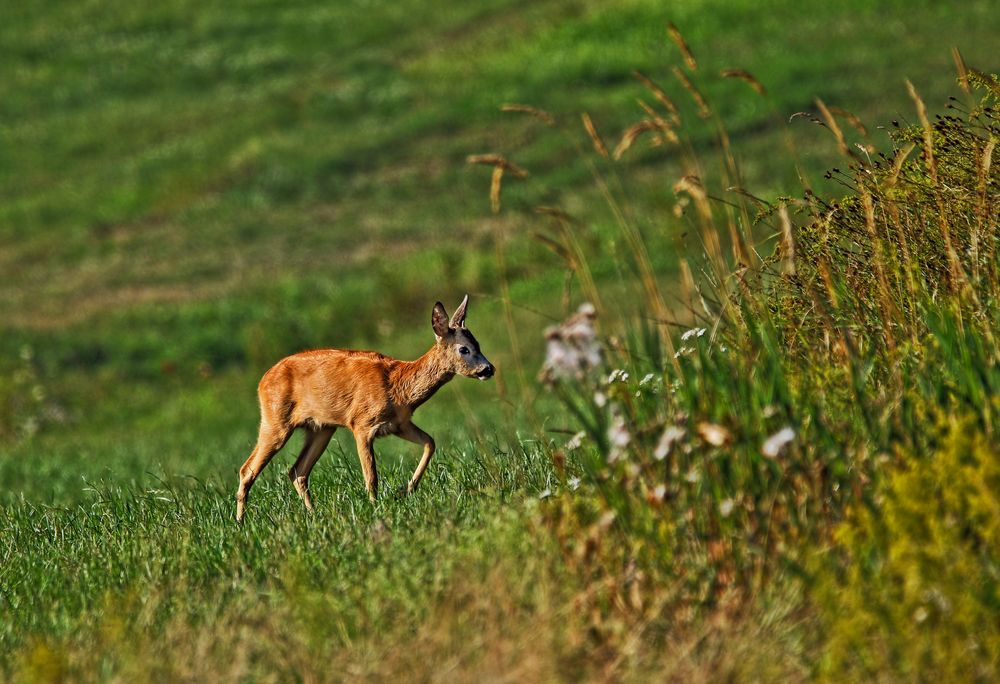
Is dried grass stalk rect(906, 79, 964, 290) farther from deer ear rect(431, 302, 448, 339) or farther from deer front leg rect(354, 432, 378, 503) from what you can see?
deer front leg rect(354, 432, 378, 503)

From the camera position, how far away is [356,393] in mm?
8617

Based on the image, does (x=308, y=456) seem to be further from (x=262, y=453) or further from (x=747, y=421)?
(x=747, y=421)

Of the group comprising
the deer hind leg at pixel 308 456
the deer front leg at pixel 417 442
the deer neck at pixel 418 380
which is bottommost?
the deer hind leg at pixel 308 456

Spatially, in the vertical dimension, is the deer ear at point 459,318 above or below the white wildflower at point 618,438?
below

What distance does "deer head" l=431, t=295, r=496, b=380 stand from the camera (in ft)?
27.2

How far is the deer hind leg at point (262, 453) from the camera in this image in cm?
869

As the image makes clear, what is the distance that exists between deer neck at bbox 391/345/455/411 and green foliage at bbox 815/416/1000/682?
12.4ft

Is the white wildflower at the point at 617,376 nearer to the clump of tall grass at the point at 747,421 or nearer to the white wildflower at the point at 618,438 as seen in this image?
the clump of tall grass at the point at 747,421

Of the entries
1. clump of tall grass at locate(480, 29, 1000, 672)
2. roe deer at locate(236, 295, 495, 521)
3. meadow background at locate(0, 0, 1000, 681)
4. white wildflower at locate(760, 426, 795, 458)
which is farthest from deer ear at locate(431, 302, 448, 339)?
white wildflower at locate(760, 426, 795, 458)

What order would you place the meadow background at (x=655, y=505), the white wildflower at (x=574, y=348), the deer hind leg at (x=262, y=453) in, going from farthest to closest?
the deer hind leg at (x=262, y=453), the white wildflower at (x=574, y=348), the meadow background at (x=655, y=505)

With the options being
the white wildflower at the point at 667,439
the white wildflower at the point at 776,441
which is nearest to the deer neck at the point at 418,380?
the white wildflower at the point at 667,439

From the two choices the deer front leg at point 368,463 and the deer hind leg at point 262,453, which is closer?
the deer front leg at point 368,463

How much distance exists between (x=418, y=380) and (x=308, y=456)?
2.81 ft

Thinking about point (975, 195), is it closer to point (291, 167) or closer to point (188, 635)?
point (188, 635)
